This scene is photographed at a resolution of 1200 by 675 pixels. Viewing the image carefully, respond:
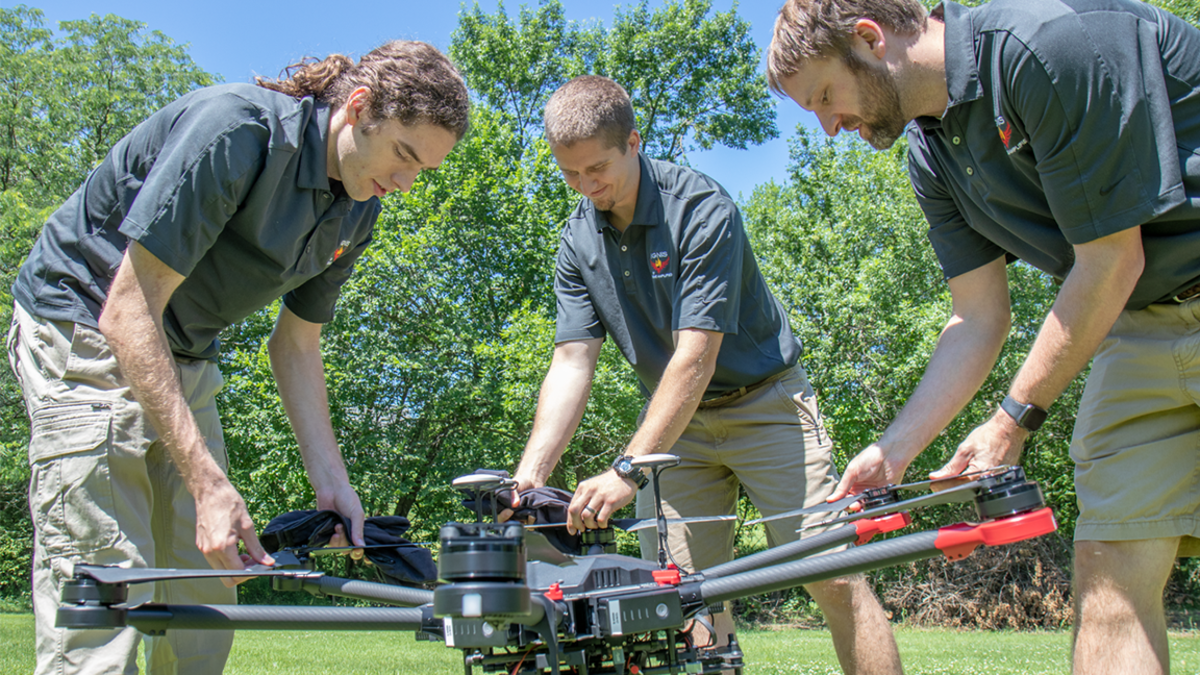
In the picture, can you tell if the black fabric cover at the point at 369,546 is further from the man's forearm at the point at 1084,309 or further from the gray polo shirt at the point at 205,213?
the man's forearm at the point at 1084,309

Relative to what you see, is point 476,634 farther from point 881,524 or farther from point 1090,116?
point 1090,116

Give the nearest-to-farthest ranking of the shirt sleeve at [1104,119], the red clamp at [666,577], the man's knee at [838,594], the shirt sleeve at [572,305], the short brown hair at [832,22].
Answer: the red clamp at [666,577] < the shirt sleeve at [1104,119] < the short brown hair at [832,22] < the man's knee at [838,594] < the shirt sleeve at [572,305]

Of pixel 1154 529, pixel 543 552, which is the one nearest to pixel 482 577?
A: pixel 543 552

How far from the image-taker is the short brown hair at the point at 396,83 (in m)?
3.10

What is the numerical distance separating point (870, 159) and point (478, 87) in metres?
12.8

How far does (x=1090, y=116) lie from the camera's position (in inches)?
89.4

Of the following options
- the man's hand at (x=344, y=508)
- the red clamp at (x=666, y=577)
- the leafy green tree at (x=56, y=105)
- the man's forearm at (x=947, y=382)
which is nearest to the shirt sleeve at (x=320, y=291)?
the man's hand at (x=344, y=508)

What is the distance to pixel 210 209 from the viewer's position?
9.30 feet

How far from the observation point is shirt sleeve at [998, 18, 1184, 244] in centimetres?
227

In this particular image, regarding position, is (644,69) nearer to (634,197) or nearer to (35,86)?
(35,86)

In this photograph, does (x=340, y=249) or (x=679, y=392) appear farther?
(x=340, y=249)

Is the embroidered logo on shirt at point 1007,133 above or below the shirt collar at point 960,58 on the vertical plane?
below

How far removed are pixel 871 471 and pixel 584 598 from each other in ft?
4.48

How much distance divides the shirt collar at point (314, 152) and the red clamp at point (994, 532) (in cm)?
237
